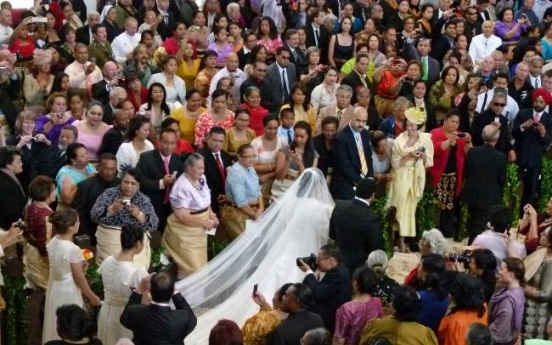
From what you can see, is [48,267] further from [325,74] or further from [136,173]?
[325,74]

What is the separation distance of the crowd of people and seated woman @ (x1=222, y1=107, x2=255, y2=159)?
0.07ft

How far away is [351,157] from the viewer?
11.0m

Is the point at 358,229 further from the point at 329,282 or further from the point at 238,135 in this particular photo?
the point at 238,135

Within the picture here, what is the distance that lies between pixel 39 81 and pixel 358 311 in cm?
613

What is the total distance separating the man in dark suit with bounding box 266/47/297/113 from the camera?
13.0 m

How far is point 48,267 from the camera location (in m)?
9.09

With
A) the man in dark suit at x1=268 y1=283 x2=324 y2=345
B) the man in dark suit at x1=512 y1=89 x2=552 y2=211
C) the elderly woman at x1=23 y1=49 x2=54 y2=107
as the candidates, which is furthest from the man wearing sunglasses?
the man in dark suit at x1=268 y1=283 x2=324 y2=345

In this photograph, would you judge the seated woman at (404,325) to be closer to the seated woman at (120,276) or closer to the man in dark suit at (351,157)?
the seated woman at (120,276)

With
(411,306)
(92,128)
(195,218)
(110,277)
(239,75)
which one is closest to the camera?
(411,306)

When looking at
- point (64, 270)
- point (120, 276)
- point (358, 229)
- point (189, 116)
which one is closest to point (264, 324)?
point (120, 276)

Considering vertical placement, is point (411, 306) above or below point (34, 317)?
above

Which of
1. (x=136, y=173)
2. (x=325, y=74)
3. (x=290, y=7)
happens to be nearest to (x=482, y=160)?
(x=325, y=74)

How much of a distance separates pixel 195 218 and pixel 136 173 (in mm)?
833

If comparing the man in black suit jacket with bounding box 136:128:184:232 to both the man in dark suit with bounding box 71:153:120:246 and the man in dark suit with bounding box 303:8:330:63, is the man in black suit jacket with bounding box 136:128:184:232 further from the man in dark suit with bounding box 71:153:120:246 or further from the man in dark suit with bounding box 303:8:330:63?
the man in dark suit with bounding box 303:8:330:63
